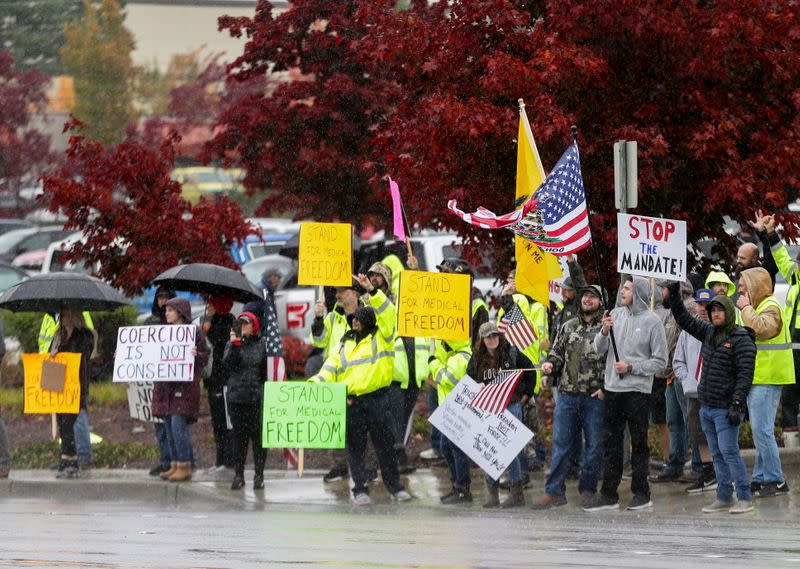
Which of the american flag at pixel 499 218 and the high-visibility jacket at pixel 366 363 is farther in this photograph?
the high-visibility jacket at pixel 366 363

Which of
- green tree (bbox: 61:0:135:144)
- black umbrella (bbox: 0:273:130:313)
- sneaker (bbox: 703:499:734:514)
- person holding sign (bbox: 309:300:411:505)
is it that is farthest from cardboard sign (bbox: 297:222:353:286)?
green tree (bbox: 61:0:135:144)

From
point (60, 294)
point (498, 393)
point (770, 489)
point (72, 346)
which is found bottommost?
point (770, 489)

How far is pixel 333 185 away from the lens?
2191 centimetres

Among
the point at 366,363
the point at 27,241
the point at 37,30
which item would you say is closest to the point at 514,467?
the point at 366,363

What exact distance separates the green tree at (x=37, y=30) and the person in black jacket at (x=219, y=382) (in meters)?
32.4

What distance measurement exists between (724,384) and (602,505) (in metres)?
1.43

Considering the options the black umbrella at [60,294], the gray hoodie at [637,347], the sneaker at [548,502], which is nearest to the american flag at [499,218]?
the gray hoodie at [637,347]

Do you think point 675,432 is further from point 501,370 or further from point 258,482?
point 258,482

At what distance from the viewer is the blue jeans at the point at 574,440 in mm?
13961

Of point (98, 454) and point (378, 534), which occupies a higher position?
point (98, 454)

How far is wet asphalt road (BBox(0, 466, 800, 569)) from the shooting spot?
1013 cm

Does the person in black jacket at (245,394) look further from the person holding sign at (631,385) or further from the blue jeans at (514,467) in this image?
the person holding sign at (631,385)

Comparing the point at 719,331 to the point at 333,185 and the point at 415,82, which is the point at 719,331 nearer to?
the point at 415,82

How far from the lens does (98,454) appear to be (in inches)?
704
